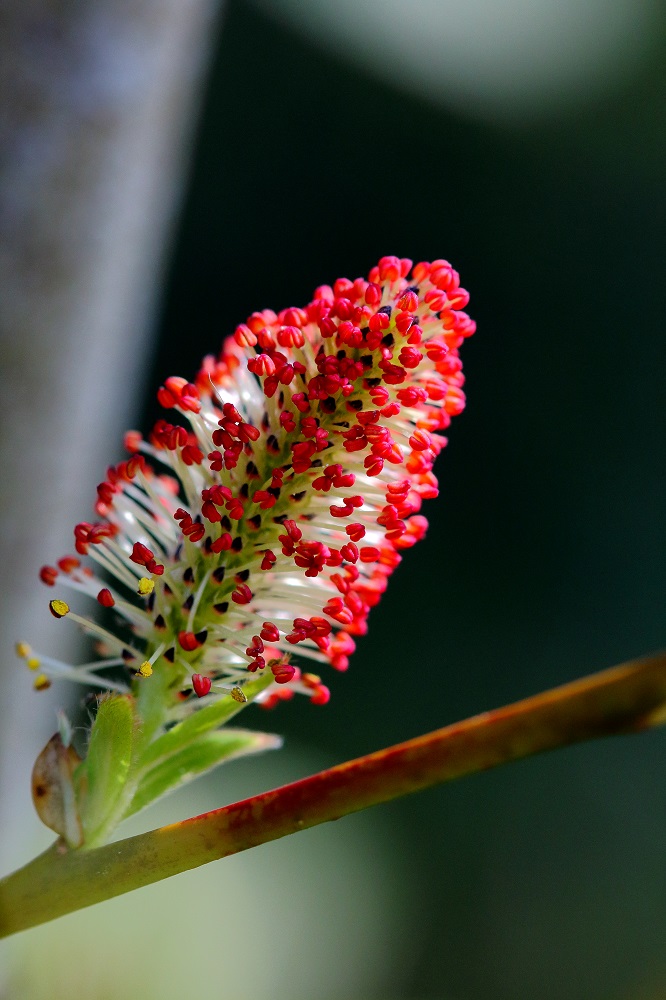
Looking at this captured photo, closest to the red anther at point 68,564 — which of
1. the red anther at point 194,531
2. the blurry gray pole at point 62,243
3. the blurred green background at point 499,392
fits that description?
the red anther at point 194,531

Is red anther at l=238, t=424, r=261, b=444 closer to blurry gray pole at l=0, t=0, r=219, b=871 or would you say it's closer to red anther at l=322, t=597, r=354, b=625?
red anther at l=322, t=597, r=354, b=625

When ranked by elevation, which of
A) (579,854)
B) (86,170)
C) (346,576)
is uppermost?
(86,170)

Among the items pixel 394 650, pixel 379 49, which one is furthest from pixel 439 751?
pixel 379 49

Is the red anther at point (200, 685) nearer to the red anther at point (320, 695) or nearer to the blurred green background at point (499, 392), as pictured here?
the red anther at point (320, 695)

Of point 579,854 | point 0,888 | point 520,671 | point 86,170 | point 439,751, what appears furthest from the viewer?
point 520,671

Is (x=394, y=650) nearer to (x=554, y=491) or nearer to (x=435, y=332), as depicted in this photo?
(x=554, y=491)

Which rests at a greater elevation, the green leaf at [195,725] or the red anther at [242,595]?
the red anther at [242,595]

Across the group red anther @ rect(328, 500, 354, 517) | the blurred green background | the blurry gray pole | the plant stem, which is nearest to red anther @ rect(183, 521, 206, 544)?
red anther @ rect(328, 500, 354, 517)
